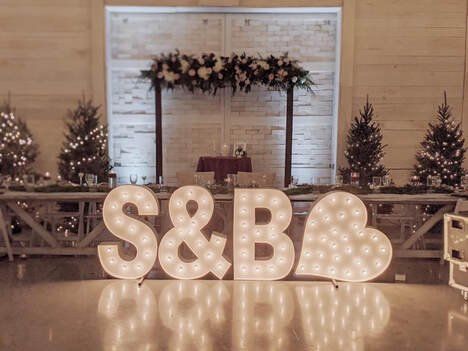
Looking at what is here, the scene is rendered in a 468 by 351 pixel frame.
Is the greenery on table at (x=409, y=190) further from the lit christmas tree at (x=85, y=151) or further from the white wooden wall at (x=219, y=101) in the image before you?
the lit christmas tree at (x=85, y=151)

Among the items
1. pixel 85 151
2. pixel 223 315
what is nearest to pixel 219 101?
pixel 85 151

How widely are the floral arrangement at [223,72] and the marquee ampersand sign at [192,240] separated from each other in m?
3.73

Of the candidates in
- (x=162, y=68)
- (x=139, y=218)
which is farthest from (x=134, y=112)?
(x=139, y=218)

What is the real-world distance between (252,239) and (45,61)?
5668 mm

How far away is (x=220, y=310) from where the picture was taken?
3607 mm

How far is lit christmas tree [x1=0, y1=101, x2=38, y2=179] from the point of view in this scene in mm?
7113

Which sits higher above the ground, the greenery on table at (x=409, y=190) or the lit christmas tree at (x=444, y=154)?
the lit christmas tree at (x=444, y=154)

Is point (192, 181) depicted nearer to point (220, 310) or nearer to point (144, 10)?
point (220, 310)

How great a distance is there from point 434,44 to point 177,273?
245 inches

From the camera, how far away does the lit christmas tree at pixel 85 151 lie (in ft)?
23.3

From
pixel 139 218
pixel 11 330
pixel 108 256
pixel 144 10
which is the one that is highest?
pixel 144 10

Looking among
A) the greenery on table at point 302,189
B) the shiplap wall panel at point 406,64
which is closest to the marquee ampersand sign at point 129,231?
the greenery on table at point 302,189

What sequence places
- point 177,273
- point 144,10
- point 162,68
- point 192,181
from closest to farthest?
1. point 177,273
2. point 192,181
3. point 162,68
4. point 144,10

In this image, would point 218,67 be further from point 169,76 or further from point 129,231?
point 129,231
